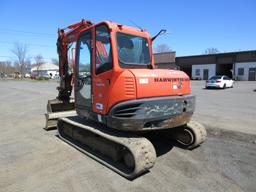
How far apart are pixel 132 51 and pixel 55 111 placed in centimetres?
454

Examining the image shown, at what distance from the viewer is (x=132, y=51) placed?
16.0 ft

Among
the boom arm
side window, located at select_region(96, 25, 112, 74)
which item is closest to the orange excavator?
side window, located at select_region(96, 25, 112, 74)

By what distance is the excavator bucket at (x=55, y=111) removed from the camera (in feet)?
24.0

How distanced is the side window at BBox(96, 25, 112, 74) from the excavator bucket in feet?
9.86

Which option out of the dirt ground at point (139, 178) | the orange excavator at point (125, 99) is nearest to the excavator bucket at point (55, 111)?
the dirt ground at point (139, 178)

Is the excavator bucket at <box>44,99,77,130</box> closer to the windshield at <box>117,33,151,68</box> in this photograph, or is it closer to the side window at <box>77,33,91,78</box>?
the side window at <box>77,33,91,78</box>

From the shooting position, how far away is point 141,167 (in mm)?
3998

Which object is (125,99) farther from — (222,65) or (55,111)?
(222,65)

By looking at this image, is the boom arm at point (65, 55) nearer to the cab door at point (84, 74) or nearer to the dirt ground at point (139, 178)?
the cab door at point (84, 74)

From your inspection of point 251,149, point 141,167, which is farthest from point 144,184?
point 251,149

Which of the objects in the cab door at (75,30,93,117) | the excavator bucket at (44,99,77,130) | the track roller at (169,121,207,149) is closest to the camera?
the cab door at (75,30,93,117)

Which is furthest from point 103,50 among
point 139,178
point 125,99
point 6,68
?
point 6,68

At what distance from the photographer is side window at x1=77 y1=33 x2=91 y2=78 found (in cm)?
512

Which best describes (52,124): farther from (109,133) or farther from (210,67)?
(210,67)
